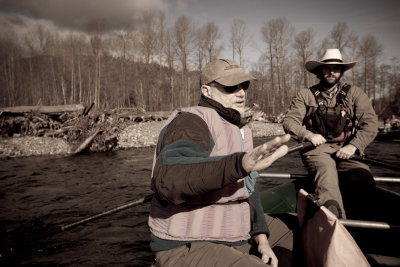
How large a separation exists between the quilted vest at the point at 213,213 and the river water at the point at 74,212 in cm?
259

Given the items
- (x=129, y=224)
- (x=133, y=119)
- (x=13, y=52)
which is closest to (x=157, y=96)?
(x=133, y=119)

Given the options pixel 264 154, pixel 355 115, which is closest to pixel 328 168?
pixel 355 115

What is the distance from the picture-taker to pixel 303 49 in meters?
37.6

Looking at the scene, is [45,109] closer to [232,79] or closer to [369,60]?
[232,79]

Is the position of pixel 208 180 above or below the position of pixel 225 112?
below

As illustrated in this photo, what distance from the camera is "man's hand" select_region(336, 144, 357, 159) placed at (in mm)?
3367

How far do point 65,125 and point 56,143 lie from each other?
5.50 ft

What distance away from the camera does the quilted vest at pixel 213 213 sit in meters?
1.50

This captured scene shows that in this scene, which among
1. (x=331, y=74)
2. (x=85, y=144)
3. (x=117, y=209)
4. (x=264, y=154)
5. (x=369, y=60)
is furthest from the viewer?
(x=369, y=60)

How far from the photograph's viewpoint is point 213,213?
1.53m

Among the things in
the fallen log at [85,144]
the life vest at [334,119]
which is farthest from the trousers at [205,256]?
the fallen log at [85,144]

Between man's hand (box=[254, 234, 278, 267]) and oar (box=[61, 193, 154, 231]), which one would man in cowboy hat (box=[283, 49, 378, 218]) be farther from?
oar (box=[61, 193, 154, 231])

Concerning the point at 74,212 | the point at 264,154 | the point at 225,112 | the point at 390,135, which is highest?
the point at 225,112

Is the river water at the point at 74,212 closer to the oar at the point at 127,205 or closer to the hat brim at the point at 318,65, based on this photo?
the oar at the point at 127,205
